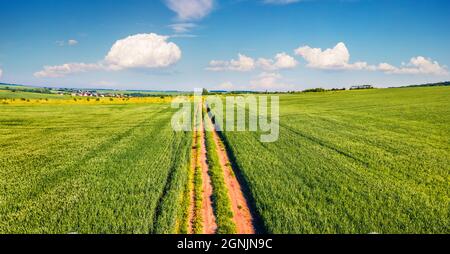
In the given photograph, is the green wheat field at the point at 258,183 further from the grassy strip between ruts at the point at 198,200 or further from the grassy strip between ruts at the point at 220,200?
the grassy strip between ruts at the point at 220,200

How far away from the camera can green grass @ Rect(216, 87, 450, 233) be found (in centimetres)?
932

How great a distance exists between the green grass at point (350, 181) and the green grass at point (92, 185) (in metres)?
3.46

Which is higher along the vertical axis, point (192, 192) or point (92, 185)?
point (92, 185)

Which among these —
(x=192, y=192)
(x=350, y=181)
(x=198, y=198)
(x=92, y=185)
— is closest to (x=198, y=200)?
(x=198, y=198)

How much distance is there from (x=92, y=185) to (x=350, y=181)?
10.6 m

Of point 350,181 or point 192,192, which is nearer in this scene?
point 192,192

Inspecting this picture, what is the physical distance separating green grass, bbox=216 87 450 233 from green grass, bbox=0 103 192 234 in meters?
3.46

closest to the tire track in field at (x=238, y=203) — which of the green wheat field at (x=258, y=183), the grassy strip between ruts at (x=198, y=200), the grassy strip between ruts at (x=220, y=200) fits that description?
the grassy strip between ruts at (x=220, y=200)

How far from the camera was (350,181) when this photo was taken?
1305cm

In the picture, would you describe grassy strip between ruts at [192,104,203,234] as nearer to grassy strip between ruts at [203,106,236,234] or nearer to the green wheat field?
the green wheat field

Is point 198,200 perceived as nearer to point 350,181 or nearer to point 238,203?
point 238,203

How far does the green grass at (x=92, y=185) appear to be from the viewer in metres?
9.41
